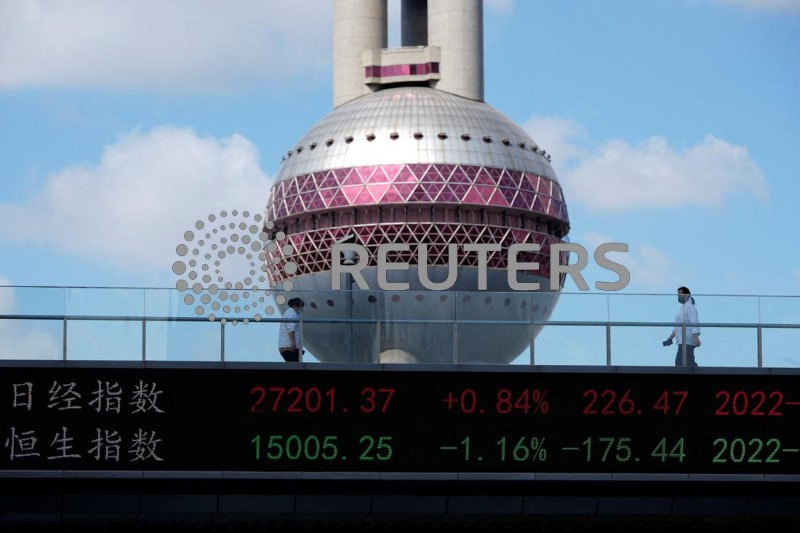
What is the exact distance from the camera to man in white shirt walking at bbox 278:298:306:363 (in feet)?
165

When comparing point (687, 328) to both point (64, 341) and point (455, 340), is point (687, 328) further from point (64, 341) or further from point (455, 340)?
point (64, 341)

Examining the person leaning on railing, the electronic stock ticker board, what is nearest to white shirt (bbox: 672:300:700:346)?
the person leaning on railing

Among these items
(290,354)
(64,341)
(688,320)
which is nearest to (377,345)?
(290,354)

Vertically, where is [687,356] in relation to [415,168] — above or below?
below

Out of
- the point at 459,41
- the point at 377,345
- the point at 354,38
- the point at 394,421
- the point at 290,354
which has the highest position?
the point at 354,38

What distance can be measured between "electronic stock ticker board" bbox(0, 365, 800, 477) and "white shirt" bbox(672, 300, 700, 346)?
49.0 inches

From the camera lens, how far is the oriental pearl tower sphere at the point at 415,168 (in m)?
107

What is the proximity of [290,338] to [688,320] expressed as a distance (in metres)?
9.31

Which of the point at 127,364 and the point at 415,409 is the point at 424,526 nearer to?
the point at 415,409

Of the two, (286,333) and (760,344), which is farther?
(760,344)

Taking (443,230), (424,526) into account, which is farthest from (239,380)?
(443,230)

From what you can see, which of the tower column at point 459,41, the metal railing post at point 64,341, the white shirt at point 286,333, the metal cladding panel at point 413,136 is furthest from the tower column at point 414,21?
the metal railing post at point 64,341

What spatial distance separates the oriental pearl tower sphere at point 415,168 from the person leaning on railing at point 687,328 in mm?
50880

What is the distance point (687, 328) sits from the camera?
51.4 m
